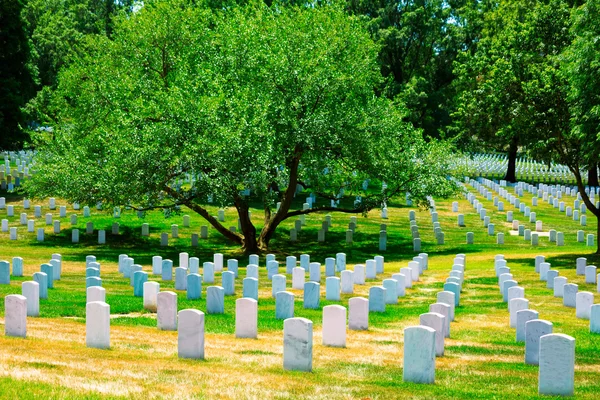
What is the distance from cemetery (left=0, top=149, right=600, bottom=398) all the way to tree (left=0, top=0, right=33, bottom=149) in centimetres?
885

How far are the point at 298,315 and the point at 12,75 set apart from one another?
3601 cm

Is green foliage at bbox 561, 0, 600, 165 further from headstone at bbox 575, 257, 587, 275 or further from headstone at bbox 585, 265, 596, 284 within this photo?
headstone at bbox 585, 265, 596, 284

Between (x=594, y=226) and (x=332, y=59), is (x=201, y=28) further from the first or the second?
(x=594, y=226)

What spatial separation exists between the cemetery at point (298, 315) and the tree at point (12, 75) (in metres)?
8.85

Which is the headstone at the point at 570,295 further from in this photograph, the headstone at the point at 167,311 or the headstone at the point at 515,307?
the headstone at the point at 167,311

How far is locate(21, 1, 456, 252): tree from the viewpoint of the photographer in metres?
28.9

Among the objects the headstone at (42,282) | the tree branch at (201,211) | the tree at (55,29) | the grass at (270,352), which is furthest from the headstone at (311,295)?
the tree at (55,29)

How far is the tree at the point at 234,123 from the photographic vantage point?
2886 centimetres

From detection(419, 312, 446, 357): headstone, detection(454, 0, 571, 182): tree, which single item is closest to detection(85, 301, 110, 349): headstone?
detection(419, 312, 446, 357): headstone

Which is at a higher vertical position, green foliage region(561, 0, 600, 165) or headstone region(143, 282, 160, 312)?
green foliage region(561, 0, 600, 165)

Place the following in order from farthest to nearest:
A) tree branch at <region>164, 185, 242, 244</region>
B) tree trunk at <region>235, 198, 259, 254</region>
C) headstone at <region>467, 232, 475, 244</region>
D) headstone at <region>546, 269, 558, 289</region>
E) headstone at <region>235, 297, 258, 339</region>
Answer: headstone at <region>467, 232, 475, 244</region> < tree trunk at <region>235, 198, 259, 254</region> < tree branch at <region>164, 185, 242, 244</region> < headstone at <region>546, 269, 558, 289</region> < headstone at <region>235, 297, 258, 339</region>

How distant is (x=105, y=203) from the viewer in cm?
3150

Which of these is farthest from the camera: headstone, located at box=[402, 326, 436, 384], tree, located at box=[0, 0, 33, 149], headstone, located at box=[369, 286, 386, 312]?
tree, located at box=[0, 0, 33, 149]

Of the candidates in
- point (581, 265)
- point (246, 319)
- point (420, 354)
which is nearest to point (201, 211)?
point (581, 265)
